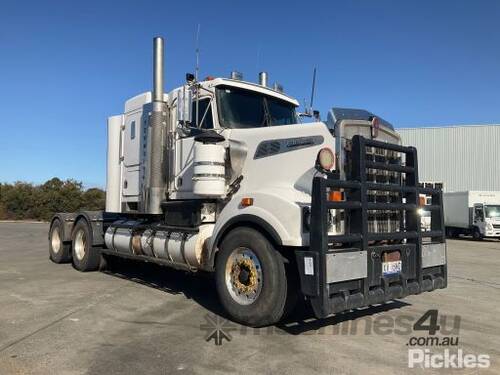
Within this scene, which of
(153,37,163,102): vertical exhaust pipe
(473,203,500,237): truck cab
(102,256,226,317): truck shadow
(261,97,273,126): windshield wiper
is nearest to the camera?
(102,256,226,317): truck shadow

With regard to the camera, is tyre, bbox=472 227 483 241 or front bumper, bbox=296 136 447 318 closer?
front bumper, bbox=296 136 447 318

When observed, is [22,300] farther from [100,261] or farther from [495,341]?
[495,341]

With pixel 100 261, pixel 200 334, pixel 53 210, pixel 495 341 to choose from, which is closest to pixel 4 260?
pixel 100 261

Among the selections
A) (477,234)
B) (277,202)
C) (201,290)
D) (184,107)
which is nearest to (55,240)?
(201,290)

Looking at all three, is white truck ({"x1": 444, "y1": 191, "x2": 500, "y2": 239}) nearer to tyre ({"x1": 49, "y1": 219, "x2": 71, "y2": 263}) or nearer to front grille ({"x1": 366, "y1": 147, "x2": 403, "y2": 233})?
tyre ({"x1": 49, "y1": 219, "x2": 71, "y2": 263})

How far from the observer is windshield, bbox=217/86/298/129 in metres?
7.80

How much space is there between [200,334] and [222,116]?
11.0ft

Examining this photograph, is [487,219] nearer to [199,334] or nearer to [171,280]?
[171,280]

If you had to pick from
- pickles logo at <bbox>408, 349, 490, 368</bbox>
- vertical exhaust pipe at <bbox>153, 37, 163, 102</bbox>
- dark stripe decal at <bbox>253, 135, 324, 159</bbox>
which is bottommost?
pickles logo at <bbox>408, 349, 490, 368</bbox>

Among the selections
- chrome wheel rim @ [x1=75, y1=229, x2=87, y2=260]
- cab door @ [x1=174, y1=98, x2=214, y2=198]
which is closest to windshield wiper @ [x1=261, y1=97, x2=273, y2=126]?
cab door @ [x1=174, y1=98, x2=214, y2=198]

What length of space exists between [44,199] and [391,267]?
4125 centimetres

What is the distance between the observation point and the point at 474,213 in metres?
30.9

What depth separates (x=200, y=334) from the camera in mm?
5820

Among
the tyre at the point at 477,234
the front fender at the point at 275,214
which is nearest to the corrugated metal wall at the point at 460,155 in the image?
the tyre at the point at 477,234
